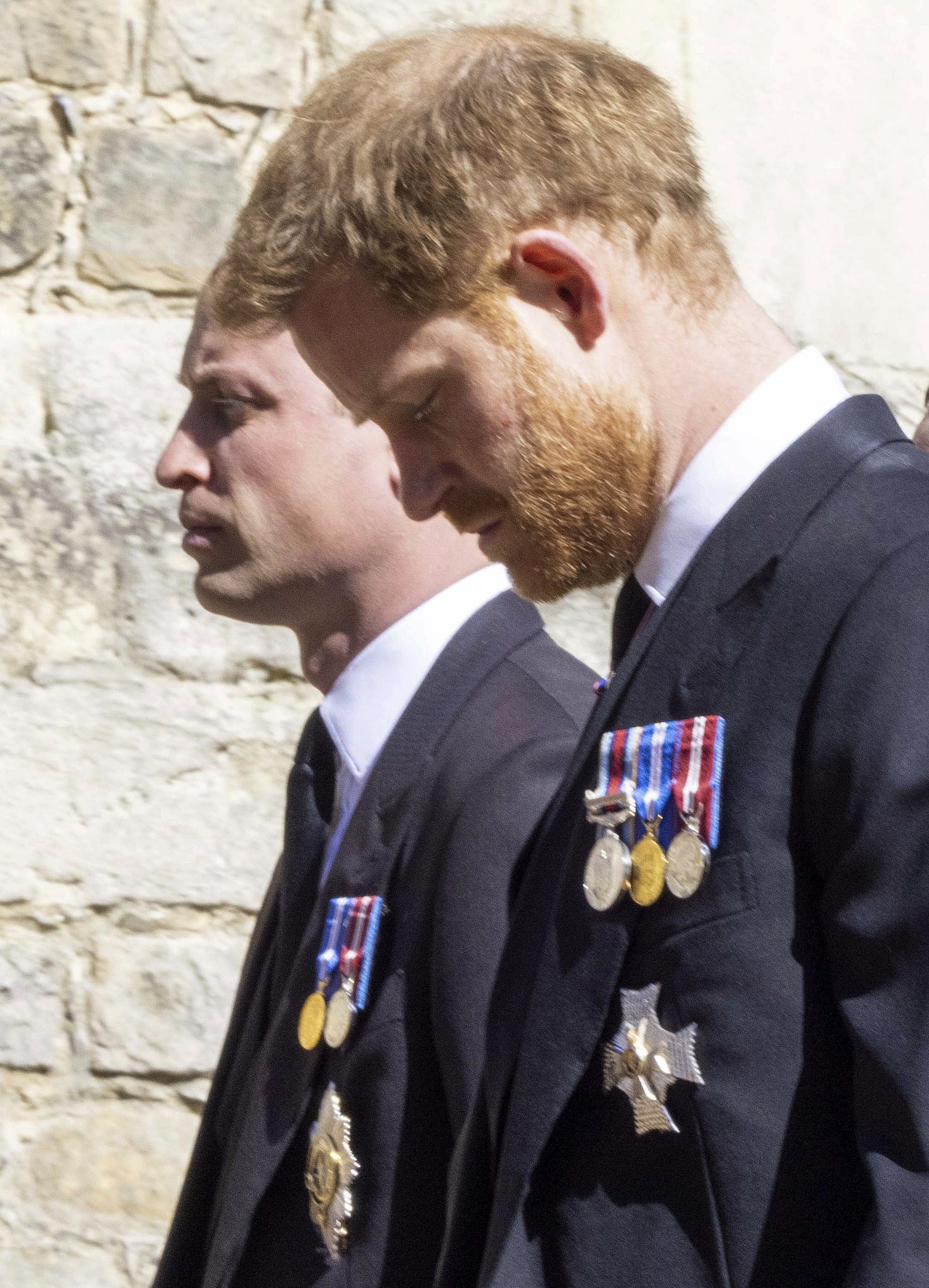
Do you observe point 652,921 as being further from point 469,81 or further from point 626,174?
point 469,81

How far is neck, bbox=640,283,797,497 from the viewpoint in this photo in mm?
1229

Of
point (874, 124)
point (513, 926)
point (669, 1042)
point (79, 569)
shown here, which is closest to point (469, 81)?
point (513, 926)

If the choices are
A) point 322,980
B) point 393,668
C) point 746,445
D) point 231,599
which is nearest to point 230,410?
point 231,599

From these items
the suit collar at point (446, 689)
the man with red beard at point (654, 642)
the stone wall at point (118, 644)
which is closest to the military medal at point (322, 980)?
the suit collar at point (446, 689)

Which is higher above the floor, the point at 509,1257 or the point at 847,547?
the point at 847,547

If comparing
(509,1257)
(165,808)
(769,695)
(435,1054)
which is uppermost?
(769,695)

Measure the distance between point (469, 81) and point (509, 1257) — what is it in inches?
36.5

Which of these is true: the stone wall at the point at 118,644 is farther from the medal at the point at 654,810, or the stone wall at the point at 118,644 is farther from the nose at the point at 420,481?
the medal at the point at 654,810

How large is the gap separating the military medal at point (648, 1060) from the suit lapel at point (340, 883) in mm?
645

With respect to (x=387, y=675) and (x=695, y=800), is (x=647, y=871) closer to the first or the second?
(x=695, y=800)

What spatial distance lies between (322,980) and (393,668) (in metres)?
0.43

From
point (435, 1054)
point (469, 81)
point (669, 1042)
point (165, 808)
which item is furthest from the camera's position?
point (165, 808)

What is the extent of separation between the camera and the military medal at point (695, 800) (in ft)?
3.53

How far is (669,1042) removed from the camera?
3.44 ft
